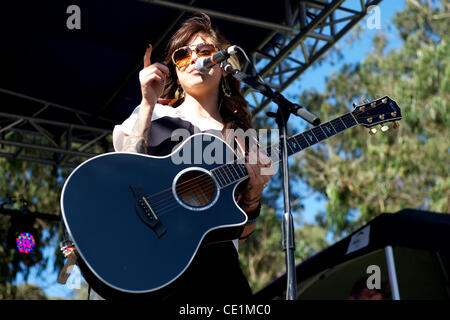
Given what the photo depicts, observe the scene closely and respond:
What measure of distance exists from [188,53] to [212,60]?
293 mm

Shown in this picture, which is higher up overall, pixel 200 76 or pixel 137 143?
pixel 200 76

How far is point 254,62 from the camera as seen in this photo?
268 inches

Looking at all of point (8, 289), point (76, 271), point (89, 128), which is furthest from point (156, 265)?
point (8, 289)

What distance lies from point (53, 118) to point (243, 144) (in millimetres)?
6032

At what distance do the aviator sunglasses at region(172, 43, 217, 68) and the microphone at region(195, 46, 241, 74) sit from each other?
0.36 feet

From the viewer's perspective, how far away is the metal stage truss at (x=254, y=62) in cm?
597

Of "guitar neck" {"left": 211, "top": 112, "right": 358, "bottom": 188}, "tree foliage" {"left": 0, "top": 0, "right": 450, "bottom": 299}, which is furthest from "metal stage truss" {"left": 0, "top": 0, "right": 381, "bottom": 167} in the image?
"guitar neck" {"left": 211, "top": 112, "right": 358, "bottom": 188}

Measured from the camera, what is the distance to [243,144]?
2502 millimetres

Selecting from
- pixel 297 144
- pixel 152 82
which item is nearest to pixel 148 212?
pixel 152 82

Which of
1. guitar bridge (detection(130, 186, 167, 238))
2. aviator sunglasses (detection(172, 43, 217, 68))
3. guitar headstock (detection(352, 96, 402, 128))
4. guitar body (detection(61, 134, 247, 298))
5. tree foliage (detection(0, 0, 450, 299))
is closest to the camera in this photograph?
guitar body (detection(61, 134, 247, 298))

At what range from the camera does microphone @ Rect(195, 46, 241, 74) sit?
2255 millimetres

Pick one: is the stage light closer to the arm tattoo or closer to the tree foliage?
the tree foliage

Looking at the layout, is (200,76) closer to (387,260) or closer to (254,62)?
(387,260)

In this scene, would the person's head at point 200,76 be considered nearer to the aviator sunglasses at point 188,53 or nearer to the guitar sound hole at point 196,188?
the aviator sunglasses at point 188,53
